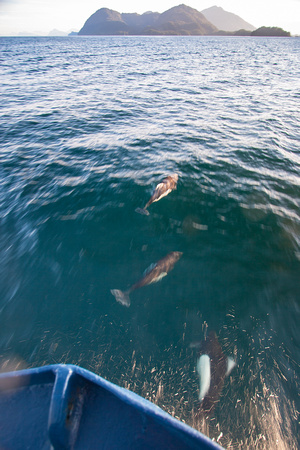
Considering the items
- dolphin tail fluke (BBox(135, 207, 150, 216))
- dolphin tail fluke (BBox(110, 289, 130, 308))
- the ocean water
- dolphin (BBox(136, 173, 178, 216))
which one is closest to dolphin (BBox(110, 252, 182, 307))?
dolphin tail fluke (BBox(110, 289, 130, 308))

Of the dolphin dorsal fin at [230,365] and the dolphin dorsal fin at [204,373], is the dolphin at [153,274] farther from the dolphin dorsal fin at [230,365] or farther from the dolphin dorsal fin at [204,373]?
the dolphin dorsal fin at [230,365]

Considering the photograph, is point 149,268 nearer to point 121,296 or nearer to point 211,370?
point 121,296

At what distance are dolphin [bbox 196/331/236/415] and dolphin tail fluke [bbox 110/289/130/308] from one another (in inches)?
69.1

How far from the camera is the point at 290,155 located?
10258 millimetres

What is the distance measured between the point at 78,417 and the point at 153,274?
343 centimetres

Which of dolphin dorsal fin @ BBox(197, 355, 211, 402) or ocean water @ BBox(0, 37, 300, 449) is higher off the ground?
ocean water @ BBox(0, 37, 300, 449)

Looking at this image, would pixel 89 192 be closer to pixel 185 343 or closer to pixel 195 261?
pixel 195 261

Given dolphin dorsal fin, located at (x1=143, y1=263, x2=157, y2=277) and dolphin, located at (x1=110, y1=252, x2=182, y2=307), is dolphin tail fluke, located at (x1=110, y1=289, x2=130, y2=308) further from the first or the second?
dolphin dorsal fin, located at (x1=143, y1=263, x2=157, y2=277)

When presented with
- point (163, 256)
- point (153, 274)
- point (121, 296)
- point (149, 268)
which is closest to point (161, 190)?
point (163, 256)

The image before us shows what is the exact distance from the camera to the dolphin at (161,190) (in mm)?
7543

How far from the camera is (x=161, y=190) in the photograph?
25.8 feet

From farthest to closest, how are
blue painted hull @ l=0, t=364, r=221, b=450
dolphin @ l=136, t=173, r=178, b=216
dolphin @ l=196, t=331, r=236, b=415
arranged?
dolphin @ l=136, t=173, r=178, b=216, dolphin @ l=196, t=331, r=236, b=415, blue painted hull @ l=0, t=364, r=221, b=450

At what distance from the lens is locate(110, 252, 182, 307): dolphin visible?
508 centimetres

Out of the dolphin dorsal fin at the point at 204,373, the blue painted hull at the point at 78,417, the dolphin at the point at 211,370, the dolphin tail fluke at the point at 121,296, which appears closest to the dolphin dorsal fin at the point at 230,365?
the dolphin at the point at 211,370
